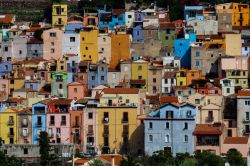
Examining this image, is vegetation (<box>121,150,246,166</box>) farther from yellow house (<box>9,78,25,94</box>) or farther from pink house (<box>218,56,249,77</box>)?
yellow house (<box>9,78,25,94</box>)

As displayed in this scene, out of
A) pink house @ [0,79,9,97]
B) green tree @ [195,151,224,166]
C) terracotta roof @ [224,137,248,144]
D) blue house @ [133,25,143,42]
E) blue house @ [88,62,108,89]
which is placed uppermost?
blue house @ [133,25,143,42]

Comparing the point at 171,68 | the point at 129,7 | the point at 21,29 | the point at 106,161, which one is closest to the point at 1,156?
the point at 106,161

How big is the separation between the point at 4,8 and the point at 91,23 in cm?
979

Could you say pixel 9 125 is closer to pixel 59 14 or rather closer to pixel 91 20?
pixel 59 14

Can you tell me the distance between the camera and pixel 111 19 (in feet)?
232

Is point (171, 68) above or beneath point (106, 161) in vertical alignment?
above

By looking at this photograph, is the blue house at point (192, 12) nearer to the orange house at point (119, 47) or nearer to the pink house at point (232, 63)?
the orange house at point (119, 47)

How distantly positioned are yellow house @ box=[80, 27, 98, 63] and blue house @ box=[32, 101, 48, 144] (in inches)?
408

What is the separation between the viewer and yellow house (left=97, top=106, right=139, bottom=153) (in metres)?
54.8

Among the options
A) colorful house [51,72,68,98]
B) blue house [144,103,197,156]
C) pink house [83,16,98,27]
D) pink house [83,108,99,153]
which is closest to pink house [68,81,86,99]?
colorful house [51,72,68,98]

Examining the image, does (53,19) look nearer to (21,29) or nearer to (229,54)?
(21,29)

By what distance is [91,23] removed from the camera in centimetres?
7000

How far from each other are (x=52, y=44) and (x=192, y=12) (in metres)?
9.54

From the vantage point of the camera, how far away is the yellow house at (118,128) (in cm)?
5484
